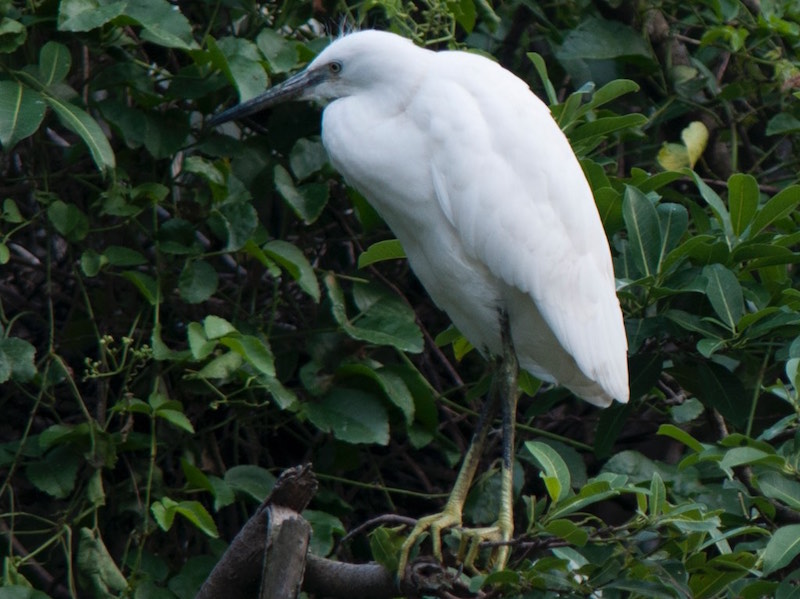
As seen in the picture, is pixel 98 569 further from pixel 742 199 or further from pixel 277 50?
pixel 742 199

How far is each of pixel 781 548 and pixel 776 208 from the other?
680 millimetres

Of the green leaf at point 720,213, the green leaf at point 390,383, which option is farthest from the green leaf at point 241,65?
the green leaf at point 720,213

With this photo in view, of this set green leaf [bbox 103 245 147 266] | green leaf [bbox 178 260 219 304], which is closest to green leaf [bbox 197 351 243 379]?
green leaf [bbox 178 260 219 304]

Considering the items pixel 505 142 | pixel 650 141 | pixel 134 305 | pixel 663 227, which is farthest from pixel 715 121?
pixel 134 305

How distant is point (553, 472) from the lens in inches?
66.3

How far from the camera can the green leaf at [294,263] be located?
90.6 inches

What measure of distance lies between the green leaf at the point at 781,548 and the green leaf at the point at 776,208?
0.63 metres

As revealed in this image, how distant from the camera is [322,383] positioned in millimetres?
2418

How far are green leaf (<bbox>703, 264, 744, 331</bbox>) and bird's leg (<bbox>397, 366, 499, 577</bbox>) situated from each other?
41 cm

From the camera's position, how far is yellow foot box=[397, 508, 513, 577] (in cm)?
186

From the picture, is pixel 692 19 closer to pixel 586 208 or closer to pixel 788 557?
pixel 586 208

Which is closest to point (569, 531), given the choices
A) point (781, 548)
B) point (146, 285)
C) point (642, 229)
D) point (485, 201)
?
point (781, 548)

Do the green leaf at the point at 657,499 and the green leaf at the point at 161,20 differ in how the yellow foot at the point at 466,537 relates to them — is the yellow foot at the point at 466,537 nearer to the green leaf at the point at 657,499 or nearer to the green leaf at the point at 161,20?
the green leaf at the point at 657,499

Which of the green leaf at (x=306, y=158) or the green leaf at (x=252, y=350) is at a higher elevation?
the green leaf at (x=306, y=158)
